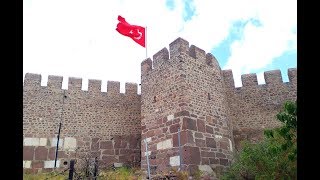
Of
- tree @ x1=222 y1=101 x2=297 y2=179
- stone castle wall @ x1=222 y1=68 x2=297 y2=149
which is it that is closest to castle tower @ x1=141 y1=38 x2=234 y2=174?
tree @ x1=222 y1=101 x2=297 y2=179

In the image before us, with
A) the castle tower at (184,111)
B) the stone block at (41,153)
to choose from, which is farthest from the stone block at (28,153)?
the castle tower at (184,111)

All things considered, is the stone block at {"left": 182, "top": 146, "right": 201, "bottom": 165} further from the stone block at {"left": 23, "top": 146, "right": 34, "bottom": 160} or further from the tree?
the stone block at {"left": 23, "top": 146, "right": 34, "bottom": 160}

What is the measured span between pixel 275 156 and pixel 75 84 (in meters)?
8.69

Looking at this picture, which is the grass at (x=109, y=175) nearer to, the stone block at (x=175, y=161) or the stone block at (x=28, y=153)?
the stone block at (x=28, y=153)

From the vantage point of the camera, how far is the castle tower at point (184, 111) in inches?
374

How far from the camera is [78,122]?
12602 mm

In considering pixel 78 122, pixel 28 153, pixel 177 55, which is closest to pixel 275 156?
pixel 177 55

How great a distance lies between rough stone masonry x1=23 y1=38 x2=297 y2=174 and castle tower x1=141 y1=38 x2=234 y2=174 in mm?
32

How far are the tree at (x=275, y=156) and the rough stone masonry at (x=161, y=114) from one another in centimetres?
117

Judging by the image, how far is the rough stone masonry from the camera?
9875mm

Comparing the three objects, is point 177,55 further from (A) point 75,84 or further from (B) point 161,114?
(A) point 75,84
